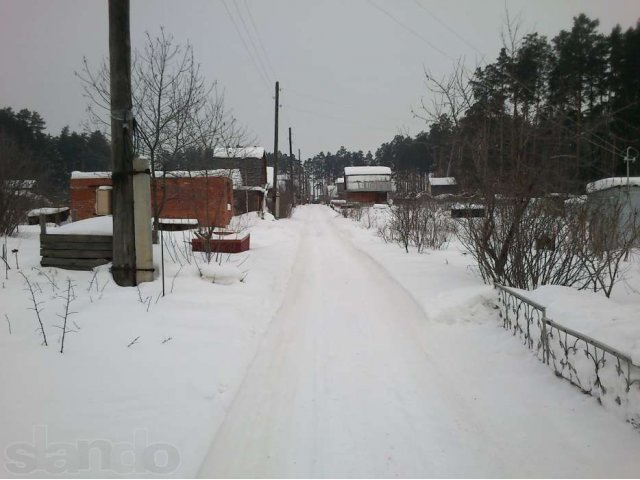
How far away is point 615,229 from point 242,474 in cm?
627

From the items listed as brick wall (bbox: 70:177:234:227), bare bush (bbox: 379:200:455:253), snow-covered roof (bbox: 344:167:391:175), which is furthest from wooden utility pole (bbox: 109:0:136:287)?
snow-covered roof (bbox: 344:167:391:175)

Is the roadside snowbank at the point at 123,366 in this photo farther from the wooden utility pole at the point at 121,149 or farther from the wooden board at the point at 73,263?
the wooden utility pole at the point at 121,149

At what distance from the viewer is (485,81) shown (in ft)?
23.7

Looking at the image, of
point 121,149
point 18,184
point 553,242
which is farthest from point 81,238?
point 18,184

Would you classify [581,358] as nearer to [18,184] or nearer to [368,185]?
[18,184]

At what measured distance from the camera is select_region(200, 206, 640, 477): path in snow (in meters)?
2.81

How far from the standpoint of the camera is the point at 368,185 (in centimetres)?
5831

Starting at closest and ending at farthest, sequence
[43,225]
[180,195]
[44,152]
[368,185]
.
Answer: [43,225] < [180,195] < [44,152] < [368,185]

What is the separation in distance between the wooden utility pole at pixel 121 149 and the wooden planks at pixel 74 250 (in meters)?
0.52

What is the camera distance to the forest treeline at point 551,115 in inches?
146

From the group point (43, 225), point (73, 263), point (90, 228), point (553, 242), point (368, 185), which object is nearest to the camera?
point (553, 242)

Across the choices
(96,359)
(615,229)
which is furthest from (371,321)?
(615,229)

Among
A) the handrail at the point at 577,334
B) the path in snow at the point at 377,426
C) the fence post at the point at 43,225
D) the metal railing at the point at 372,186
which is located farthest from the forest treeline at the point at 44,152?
the metal railing at the point at 372,186

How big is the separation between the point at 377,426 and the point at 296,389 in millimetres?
918
